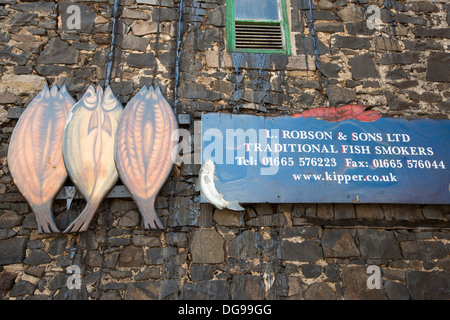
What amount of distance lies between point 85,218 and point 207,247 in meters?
1.17

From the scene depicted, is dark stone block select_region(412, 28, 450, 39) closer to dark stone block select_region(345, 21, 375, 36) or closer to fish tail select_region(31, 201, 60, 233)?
dark stone block select_region(345, 21, 375, 36)

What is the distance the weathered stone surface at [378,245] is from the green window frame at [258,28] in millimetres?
2236

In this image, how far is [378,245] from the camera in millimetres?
3525

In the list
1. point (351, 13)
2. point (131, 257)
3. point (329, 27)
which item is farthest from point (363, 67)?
point (131, 257)

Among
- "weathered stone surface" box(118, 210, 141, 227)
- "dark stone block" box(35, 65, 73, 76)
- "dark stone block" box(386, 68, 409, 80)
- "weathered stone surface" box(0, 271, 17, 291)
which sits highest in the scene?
"dark stone block" box(386, 68, 409, 80)

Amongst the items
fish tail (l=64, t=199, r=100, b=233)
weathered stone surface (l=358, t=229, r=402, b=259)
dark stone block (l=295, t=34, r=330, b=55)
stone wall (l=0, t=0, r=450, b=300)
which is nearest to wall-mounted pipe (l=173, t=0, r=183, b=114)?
stone wall (l=0, t=0, r=450, b=300)

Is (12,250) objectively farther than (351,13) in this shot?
No

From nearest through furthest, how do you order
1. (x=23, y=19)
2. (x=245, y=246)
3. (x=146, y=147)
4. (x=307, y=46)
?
1. (x=245, y=246)
2. (x=146, y=147)
3. (x=23, y=19)
4. (x=307, y=46)

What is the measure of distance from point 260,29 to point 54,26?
243cm

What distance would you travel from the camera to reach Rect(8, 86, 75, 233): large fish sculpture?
11.1 feet

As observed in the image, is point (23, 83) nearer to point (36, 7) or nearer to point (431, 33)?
point (36, 7)

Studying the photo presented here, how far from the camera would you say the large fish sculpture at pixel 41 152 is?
339 centimetres

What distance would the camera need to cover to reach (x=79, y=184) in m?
3.41

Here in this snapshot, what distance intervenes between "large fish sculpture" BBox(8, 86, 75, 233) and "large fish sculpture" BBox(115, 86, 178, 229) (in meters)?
0.60
